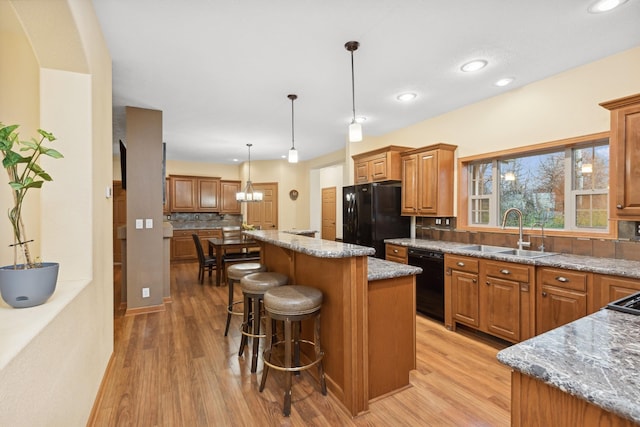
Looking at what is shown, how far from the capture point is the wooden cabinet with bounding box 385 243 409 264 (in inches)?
153

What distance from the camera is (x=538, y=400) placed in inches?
32.6

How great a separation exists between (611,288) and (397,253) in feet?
6.96

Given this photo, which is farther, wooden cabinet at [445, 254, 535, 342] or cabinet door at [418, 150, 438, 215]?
cabinet door at [418, 150, 438, 215]

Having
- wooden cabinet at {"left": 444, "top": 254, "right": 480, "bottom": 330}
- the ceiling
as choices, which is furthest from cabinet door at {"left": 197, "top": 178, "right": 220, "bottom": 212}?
wooden cabinet at {"left": 444, "top": 254, "right": 480, "bottom": 330}

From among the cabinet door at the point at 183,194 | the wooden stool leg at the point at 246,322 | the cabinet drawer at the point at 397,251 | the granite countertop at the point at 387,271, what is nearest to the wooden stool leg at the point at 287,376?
the granite countertop at the point at 387,271

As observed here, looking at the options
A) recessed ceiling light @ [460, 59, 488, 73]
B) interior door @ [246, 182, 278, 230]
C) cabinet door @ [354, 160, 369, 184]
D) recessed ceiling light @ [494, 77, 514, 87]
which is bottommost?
interior door @ [246, 182, 278, 230]

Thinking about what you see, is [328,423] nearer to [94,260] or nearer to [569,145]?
[94,260]

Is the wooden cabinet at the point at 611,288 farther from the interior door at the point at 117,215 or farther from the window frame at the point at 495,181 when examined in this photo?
the interior door at the point at 117,215

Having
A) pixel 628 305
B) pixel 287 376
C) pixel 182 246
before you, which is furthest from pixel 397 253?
pixel 182 246

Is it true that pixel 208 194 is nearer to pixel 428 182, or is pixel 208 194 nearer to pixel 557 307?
pixel 428 182

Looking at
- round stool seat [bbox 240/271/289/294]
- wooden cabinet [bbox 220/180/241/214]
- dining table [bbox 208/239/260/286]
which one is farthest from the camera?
wooden cabinet [bbox 220/180/241/214]

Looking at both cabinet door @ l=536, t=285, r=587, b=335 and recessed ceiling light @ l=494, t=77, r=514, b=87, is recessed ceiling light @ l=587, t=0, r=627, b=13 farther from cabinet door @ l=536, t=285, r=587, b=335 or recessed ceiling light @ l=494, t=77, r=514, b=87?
cabinet door @ l=536, t=285, r=587, b=335

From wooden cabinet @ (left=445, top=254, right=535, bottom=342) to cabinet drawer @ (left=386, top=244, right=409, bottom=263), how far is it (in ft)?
2.01

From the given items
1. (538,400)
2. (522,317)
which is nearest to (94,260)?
(538,400)
